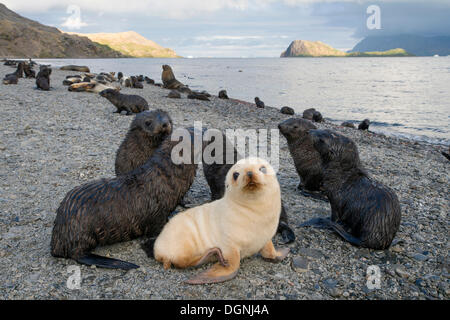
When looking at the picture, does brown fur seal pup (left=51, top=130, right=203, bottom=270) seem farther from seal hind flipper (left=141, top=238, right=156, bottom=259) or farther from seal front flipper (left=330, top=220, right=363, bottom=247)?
seal front flipper (left=330, top=220, right=363, bottom=247)

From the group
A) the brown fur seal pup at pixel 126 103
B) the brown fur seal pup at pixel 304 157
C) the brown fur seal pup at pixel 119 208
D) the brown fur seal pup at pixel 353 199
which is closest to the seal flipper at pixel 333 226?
the brown fur seal pup at pixel 353 199

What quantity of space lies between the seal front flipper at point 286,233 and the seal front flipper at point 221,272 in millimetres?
948

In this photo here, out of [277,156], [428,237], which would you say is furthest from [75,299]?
[277,156]

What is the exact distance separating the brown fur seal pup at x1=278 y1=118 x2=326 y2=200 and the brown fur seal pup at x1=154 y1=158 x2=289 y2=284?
2.49 meters

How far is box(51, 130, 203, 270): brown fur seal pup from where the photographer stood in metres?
3.35

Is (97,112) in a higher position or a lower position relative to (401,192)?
higher

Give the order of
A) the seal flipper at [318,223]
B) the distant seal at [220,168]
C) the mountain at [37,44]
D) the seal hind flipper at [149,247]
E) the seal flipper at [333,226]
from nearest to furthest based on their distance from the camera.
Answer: the seal hind flipper at [149,247] < the seal flipper at [333,226] < the seal flipper at [318,223] < the distant seal at [220,168] < the mountain at [37,44]

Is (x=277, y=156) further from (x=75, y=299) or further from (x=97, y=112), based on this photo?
(x=97, y=112)

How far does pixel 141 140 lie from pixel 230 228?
2412 millimetres

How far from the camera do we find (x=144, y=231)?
375cm

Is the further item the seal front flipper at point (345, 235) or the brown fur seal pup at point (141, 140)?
the brown fur seal pup at point (141, 140)

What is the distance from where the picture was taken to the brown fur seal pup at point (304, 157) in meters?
5.62

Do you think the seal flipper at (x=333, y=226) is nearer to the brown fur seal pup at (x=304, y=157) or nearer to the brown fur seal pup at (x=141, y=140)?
the brown fur seal pup at (x=304, y=157)
